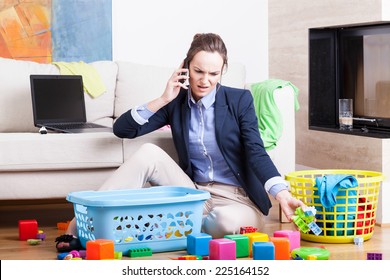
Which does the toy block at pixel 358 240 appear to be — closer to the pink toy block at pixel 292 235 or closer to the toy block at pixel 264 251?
the pink toy block at pixel 292 235

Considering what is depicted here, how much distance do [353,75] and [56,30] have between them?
1.68m

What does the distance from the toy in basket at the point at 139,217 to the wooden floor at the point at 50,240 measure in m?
0.07

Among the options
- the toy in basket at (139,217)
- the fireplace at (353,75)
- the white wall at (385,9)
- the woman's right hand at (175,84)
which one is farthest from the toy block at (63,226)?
the white wall at (385,9)

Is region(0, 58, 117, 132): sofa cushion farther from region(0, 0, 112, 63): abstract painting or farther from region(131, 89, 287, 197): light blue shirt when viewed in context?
region(131, 89, 287, 197): light blue shirt

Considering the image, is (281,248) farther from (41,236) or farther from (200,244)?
(41,236)

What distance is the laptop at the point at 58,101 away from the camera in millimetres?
3641

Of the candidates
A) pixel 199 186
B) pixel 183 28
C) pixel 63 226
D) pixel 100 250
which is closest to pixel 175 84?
pixel 199 186

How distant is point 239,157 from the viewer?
114 inches

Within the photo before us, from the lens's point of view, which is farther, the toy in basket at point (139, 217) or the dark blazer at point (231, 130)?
the dark blazer at point (231, 130)

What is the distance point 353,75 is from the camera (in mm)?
4254

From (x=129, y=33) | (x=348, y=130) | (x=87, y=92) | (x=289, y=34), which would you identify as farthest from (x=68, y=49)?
(x=348, y=130)

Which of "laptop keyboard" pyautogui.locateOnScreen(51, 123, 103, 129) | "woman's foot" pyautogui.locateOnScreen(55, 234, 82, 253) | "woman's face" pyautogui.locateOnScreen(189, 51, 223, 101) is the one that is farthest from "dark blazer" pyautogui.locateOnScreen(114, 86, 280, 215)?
"laptop keyboard" pyautogui.locateOnScreen(51, 123, 103, 129)

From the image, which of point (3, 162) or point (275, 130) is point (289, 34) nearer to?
point (275, 130)

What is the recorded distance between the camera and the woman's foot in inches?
106
